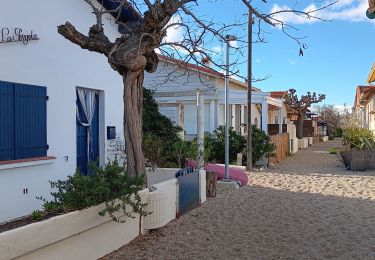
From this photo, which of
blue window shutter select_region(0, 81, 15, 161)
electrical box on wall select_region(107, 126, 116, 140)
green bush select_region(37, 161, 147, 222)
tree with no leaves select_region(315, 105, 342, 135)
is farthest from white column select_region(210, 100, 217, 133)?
tree with no leaves select_region(315, 105, 342, 135)

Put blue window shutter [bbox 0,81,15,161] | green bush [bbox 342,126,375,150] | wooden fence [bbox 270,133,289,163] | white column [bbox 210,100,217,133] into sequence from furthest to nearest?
white column [bbox 210,100,217,133] → wooden fence [bbox 270,133,289,163] → green bush [bbox 342,126,375,150] → blue window shutter [bbox 0,81,15,161]

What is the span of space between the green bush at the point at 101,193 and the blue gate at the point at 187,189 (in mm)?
2063

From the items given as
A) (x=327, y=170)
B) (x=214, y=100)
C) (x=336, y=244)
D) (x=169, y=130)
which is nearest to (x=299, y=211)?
(x=336, y=244)

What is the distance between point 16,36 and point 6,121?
1.38 metres

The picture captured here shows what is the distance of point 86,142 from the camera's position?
31.1ft

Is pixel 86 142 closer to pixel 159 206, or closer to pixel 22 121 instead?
pixel 22 121

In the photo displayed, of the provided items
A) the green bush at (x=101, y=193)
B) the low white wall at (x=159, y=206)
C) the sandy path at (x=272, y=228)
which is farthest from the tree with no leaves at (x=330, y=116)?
the green bush at (x=101, y=193)

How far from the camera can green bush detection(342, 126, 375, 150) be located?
1631 centimetres

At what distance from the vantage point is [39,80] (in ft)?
25.0

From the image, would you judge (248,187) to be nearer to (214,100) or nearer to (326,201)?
(326,201)

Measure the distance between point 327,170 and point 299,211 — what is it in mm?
8263

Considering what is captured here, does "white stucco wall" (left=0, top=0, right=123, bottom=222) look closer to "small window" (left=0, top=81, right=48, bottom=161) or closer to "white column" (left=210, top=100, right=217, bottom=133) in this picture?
"small window" (left=0, top=81, right=48, bottom=161)

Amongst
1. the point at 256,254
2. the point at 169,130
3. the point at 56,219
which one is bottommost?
the point at 256,254

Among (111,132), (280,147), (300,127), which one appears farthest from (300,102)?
(111,132)
